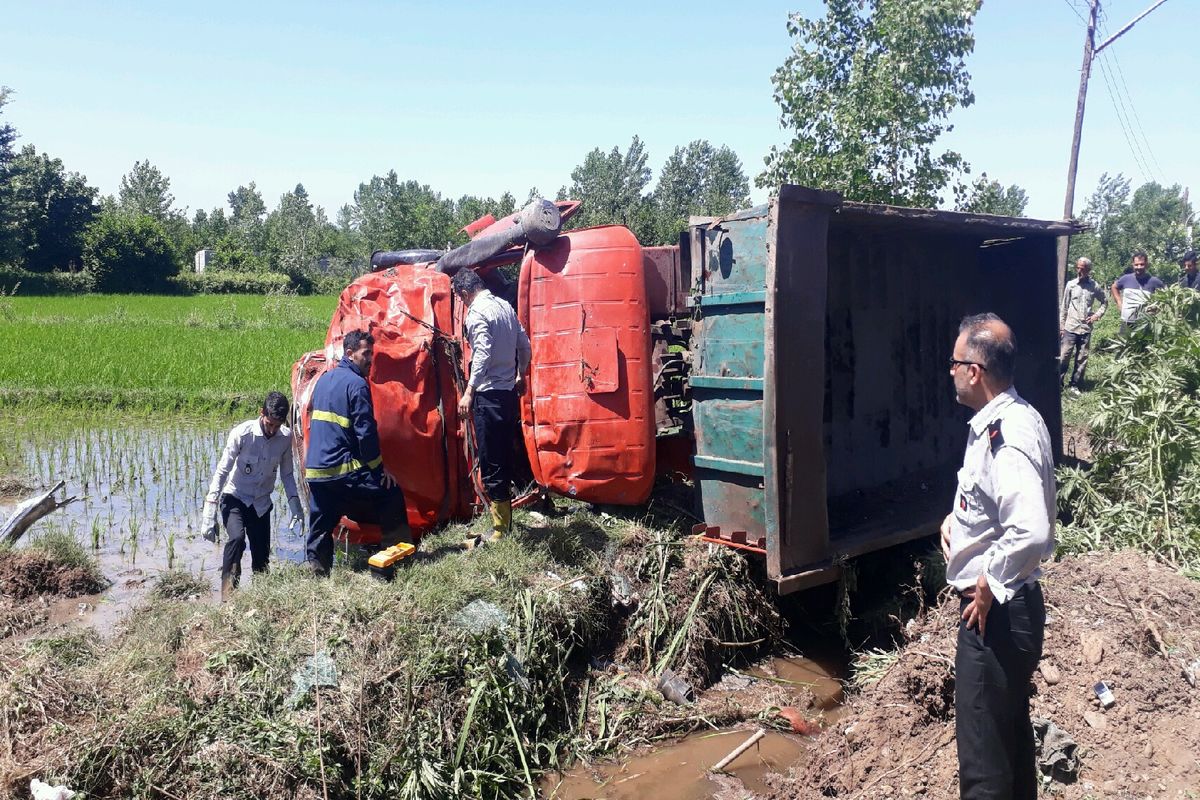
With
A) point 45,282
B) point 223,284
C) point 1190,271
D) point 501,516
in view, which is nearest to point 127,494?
point 501,516

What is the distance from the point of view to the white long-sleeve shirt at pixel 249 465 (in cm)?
562

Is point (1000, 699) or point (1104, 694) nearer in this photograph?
point (1000, 699)

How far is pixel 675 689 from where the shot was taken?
4.51 m

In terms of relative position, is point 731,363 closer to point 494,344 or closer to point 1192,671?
point 494,344

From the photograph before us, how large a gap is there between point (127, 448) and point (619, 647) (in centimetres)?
769

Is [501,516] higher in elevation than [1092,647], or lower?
higher

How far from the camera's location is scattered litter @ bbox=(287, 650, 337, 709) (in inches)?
148

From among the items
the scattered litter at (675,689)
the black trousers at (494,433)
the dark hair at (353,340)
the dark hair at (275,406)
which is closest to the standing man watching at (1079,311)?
the scattered litter at (675,689)

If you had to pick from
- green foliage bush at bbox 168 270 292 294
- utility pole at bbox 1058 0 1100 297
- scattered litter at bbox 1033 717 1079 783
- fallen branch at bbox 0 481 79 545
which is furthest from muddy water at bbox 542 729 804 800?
green foliage bush at bbox 168 270 292 294

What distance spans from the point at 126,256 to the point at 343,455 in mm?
38146

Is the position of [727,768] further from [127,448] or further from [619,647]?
[127,448]

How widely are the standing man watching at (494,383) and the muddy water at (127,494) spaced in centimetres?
251

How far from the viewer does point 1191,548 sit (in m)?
4.80

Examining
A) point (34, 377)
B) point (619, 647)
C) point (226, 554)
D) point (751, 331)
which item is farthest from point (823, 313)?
point (34, 377)
